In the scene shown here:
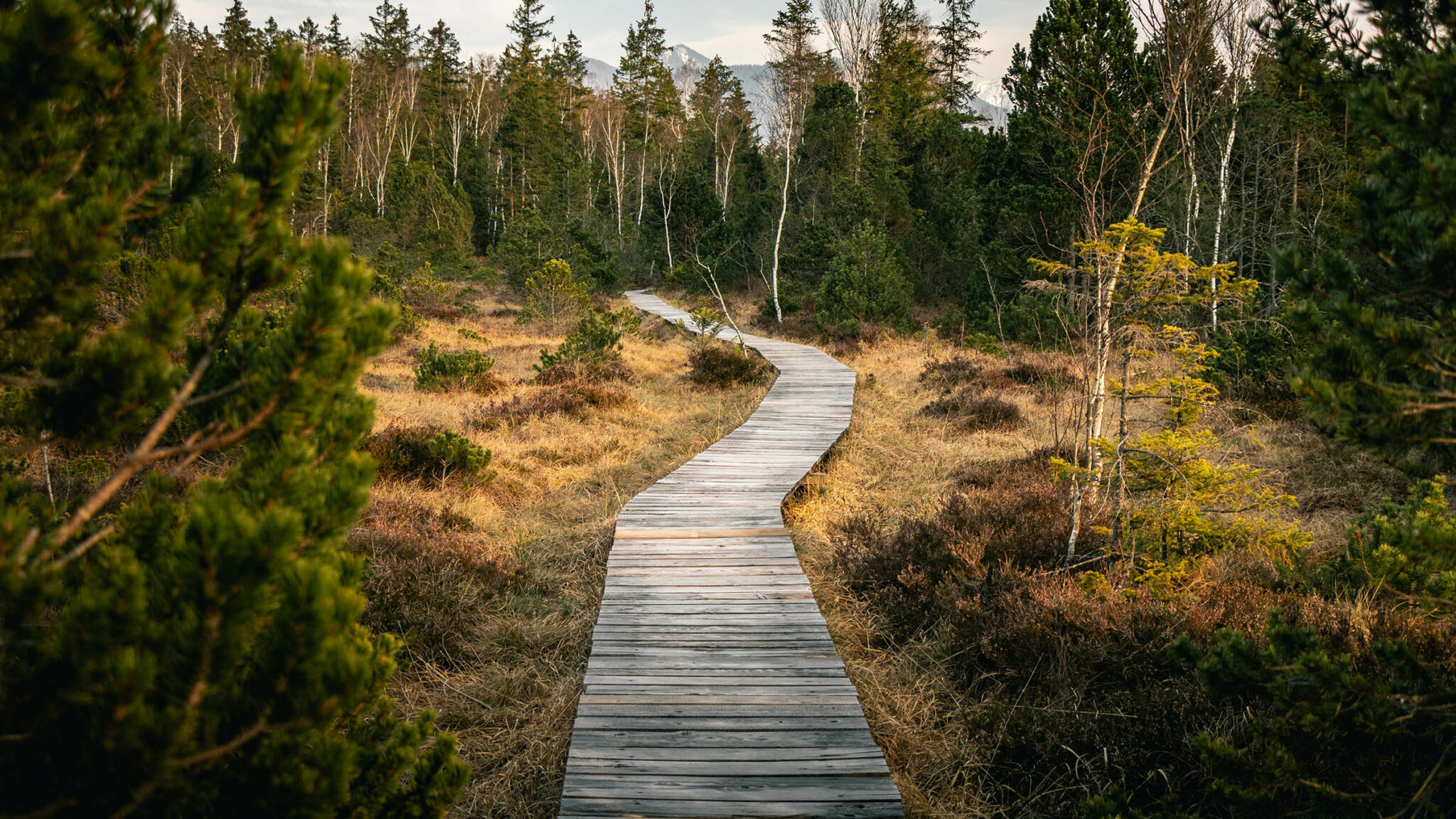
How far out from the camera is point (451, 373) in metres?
11.4

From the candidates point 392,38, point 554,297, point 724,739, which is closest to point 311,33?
point 392,38

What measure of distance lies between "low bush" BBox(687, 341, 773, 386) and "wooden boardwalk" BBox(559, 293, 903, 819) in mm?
6601

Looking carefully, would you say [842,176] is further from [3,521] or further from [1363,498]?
[3,521]

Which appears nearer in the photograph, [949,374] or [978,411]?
[978,411]

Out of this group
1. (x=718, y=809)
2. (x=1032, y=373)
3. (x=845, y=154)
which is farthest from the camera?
(x=845, y=154)

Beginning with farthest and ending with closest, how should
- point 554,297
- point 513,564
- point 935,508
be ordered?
point 554,297 → point 935,508 → point 513,564

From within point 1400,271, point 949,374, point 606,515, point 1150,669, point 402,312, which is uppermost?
point 1400,271

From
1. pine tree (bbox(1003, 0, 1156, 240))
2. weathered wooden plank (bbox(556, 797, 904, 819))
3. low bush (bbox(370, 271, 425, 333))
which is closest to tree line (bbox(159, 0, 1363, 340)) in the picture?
pine tree (bbox(1003, 0, 1156, 240))

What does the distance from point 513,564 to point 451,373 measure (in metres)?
6.87

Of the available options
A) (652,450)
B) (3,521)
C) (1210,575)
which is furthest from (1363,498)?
(3,521)

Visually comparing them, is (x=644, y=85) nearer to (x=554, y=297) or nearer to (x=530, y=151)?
(x=530, y=151)

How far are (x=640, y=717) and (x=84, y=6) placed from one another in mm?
2903

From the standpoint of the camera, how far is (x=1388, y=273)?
5.97ft

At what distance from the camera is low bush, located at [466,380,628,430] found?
943 centimetres
